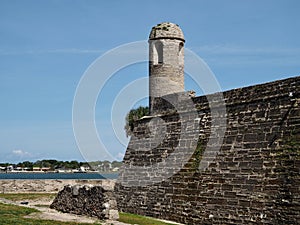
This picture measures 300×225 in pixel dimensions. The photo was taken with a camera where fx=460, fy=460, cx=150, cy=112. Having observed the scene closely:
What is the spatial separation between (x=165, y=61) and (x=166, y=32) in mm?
1229

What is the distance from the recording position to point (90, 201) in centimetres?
1325

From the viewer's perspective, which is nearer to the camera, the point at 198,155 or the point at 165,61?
the point at 198,155

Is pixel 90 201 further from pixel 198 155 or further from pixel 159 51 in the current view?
pixel 159 51

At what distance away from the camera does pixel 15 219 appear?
447 inches

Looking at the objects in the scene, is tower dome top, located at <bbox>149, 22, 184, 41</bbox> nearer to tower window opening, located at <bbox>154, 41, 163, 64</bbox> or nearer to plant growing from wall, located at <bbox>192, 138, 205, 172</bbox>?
tower window opening, located at <bbox>154, 41, 163, 64</bbox>

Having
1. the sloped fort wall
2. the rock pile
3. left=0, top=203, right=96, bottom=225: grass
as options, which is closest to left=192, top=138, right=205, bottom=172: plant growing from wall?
the sloped fort wall

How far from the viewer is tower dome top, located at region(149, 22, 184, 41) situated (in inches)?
730

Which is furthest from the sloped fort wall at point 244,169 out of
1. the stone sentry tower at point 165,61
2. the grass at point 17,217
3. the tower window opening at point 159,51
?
the grass at point 17,217

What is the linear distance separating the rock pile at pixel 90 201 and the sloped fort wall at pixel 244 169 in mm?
2849

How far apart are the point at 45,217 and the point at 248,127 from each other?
20.1 ft

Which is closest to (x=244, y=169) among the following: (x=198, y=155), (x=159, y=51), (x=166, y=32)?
(x=198, y=155)

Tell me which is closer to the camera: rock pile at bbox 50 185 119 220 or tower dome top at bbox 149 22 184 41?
rock pile at bbox 50 185 119 220

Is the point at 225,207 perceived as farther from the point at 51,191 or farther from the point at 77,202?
the point at 51,191

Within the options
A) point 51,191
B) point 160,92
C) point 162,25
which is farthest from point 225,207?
point 51,191
